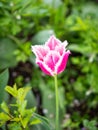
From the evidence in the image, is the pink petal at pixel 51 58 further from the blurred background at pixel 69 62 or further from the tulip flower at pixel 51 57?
the blurred background at pixel 69 62

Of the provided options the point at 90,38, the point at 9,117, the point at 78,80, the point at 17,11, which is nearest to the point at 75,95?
the point at 78,80

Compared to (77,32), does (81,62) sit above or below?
below

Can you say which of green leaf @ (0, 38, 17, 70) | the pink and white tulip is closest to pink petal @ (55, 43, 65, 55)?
the pink and white tulip

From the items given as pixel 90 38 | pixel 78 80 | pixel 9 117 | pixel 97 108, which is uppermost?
pixel 90 38

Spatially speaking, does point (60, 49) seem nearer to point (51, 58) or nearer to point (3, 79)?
point (51, 58)

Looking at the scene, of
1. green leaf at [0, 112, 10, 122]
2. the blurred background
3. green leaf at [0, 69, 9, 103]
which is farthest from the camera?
the blurred background

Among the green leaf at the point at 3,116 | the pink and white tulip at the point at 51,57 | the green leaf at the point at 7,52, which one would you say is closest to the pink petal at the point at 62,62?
the pink and white tulip at the point at 51,57

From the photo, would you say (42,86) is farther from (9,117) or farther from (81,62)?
(9,117)

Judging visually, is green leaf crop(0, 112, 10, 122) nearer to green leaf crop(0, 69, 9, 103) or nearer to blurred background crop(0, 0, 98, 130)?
green leaf crop(0, 69, 9, 103)
